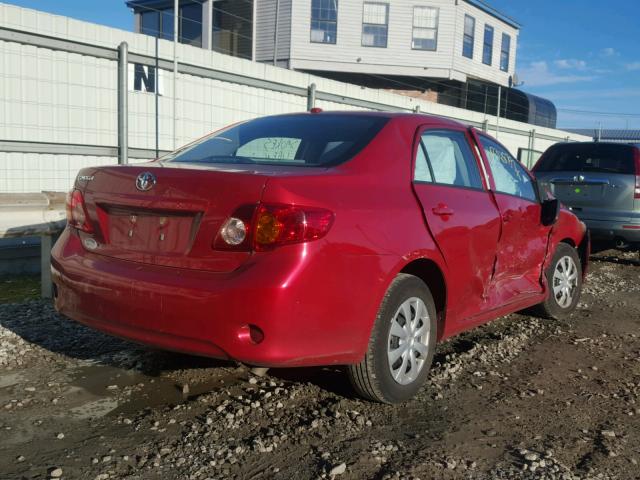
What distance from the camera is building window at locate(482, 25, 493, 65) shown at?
27.6 m

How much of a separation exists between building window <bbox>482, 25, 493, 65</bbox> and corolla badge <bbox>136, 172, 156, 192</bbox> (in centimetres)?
2658

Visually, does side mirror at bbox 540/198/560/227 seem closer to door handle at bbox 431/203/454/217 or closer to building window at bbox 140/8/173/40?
door handle at bbox 431/203/454/217

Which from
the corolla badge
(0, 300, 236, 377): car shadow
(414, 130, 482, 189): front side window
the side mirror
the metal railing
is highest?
(414, 130, 482, 189): front side window

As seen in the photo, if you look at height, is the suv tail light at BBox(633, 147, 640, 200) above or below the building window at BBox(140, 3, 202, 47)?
below

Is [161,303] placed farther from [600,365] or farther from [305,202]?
[600,365]

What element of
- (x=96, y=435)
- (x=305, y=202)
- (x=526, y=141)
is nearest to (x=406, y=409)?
(x=305, y=202)

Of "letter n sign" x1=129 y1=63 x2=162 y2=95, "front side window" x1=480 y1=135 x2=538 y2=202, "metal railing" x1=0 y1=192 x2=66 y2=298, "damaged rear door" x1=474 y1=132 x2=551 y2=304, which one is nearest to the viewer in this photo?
"damaged rear door" x1=474 y1=132 x2=551 y2=304

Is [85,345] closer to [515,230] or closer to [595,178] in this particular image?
[515,230]

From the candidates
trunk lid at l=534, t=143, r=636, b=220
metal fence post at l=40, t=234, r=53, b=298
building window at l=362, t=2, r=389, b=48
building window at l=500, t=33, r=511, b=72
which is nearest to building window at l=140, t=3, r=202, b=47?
building window at l=362, t=2, r=389, b=48

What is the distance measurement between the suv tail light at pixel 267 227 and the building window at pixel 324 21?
22165mm

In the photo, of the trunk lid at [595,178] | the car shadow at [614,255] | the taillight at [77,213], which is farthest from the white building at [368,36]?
the taillight at [77,213]

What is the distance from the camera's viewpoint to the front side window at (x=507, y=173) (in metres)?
4.74

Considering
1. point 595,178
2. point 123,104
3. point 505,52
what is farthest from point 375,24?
point 123,104

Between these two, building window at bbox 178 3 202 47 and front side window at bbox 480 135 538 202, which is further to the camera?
building window at bbox 178 3 202 47
